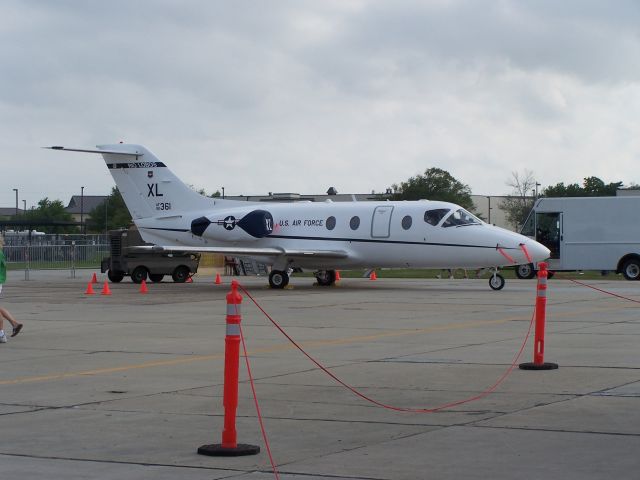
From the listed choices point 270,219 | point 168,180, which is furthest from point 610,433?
point 168,180

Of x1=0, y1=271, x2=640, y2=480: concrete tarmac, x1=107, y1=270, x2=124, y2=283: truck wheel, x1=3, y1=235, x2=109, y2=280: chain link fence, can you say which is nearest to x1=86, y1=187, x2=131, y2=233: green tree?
x1=3, y1=235, x2=109, y2=280: chain link fence

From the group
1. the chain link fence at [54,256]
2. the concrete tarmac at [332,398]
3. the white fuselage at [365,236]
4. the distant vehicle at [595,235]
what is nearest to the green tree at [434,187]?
the chain link fence at [54,256]

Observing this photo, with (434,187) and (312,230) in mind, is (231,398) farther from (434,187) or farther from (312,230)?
(434,187)

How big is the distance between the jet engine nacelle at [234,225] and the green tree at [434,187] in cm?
5276

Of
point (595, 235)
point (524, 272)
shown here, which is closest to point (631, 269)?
point (595, 235)

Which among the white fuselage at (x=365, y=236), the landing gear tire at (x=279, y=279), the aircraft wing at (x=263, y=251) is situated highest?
the white fuselage at (x=365, y=236)

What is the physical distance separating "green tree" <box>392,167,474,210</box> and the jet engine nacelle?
5276 centimetres

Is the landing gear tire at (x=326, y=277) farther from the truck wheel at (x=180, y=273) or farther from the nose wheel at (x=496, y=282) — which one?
the truck wheel at (x=180, y=273)

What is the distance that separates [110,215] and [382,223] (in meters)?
92.8

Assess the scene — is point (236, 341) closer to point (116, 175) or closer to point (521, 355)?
point (521, 355)

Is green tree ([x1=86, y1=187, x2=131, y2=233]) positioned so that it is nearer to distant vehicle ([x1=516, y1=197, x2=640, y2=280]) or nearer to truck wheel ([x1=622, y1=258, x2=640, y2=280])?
distant vehicle ([x1=516, y1=197, x2=640, y2=280])

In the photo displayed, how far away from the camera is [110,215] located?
121 m

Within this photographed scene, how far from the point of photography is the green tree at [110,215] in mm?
111194

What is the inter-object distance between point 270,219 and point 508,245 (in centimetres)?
844
